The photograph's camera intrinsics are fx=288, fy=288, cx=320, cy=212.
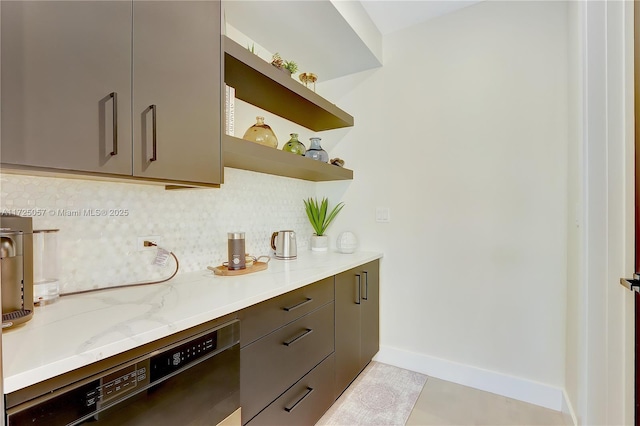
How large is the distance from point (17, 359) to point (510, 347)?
2388 millimetres

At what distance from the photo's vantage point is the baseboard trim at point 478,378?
5.91 ft

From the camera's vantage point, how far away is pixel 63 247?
1120mm

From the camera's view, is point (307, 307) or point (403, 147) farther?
point (403, 147)

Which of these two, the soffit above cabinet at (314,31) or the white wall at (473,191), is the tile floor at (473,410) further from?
the soffit above cabinet at (314,31)

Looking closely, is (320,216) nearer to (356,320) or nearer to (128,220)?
(356,320)

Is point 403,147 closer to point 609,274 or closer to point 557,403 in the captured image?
point 609,274

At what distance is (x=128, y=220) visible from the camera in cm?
131

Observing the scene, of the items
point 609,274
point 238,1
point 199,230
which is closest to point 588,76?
point 609,274

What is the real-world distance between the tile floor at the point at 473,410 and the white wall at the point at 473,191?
0.08 metres

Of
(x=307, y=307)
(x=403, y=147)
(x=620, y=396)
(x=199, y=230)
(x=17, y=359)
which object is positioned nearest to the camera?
(x=17, y=359)

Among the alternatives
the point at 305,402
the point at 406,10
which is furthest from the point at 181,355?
the point at 406,10

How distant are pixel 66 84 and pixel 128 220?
64cm

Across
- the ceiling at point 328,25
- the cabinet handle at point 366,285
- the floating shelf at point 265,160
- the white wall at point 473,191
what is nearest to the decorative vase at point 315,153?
the floating shelf at point 265,160

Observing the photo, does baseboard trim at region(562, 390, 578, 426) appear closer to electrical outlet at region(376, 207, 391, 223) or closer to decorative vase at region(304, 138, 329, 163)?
electrical outlet at region(376, 207, 391, 223)
